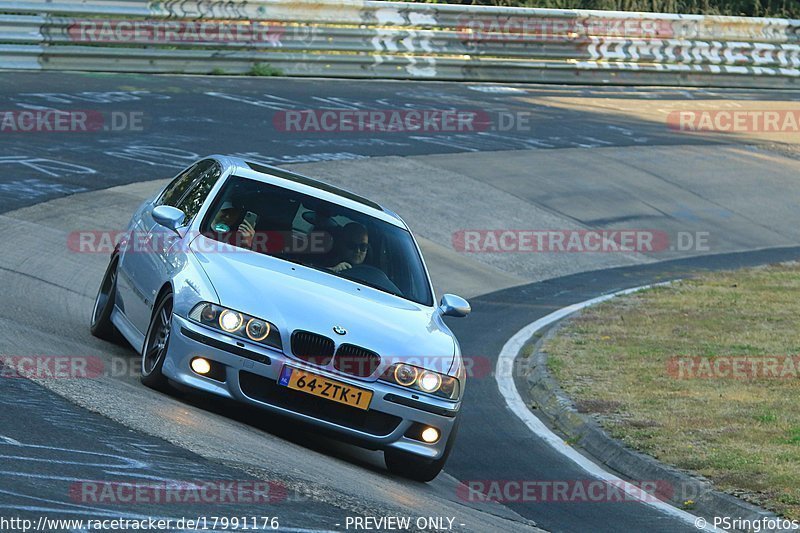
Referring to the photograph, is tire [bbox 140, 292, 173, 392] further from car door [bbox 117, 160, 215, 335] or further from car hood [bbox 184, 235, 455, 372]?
car hood [bbox 184, 235, 455, 372]

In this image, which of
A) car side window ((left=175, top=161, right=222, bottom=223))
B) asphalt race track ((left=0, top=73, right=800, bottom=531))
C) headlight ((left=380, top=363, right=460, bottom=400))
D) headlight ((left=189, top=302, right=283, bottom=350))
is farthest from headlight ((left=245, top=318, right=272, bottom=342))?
car side window ((left=175, top=161, right=222, bottom=223))

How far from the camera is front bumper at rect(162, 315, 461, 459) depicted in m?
8.05

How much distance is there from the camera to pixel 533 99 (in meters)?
28.2

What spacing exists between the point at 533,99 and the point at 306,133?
7.20 metres

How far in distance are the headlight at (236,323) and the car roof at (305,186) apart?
1.72 meters

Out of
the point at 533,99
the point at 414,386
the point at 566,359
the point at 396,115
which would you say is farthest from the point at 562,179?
the point at 414,386

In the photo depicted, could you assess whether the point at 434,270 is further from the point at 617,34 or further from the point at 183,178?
the point at 617,34

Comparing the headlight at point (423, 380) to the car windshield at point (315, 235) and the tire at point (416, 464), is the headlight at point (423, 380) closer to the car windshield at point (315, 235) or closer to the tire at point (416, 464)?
the tire at point (416, 464)

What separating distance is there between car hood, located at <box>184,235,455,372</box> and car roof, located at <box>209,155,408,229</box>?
2.72 ft

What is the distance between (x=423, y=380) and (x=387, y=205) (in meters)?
11.1

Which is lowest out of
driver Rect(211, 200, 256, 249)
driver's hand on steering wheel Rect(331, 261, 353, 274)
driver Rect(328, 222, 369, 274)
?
driver's hand on steering wheel Rect(331, 261, 353, 274)

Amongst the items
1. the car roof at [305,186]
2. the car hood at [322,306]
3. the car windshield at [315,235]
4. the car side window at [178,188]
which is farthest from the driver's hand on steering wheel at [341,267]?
the car side window at [178,188]

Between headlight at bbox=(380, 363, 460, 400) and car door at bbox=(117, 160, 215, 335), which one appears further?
car door at bbox=(117, 160, 215, 335)

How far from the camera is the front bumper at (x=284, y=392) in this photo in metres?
8.05
